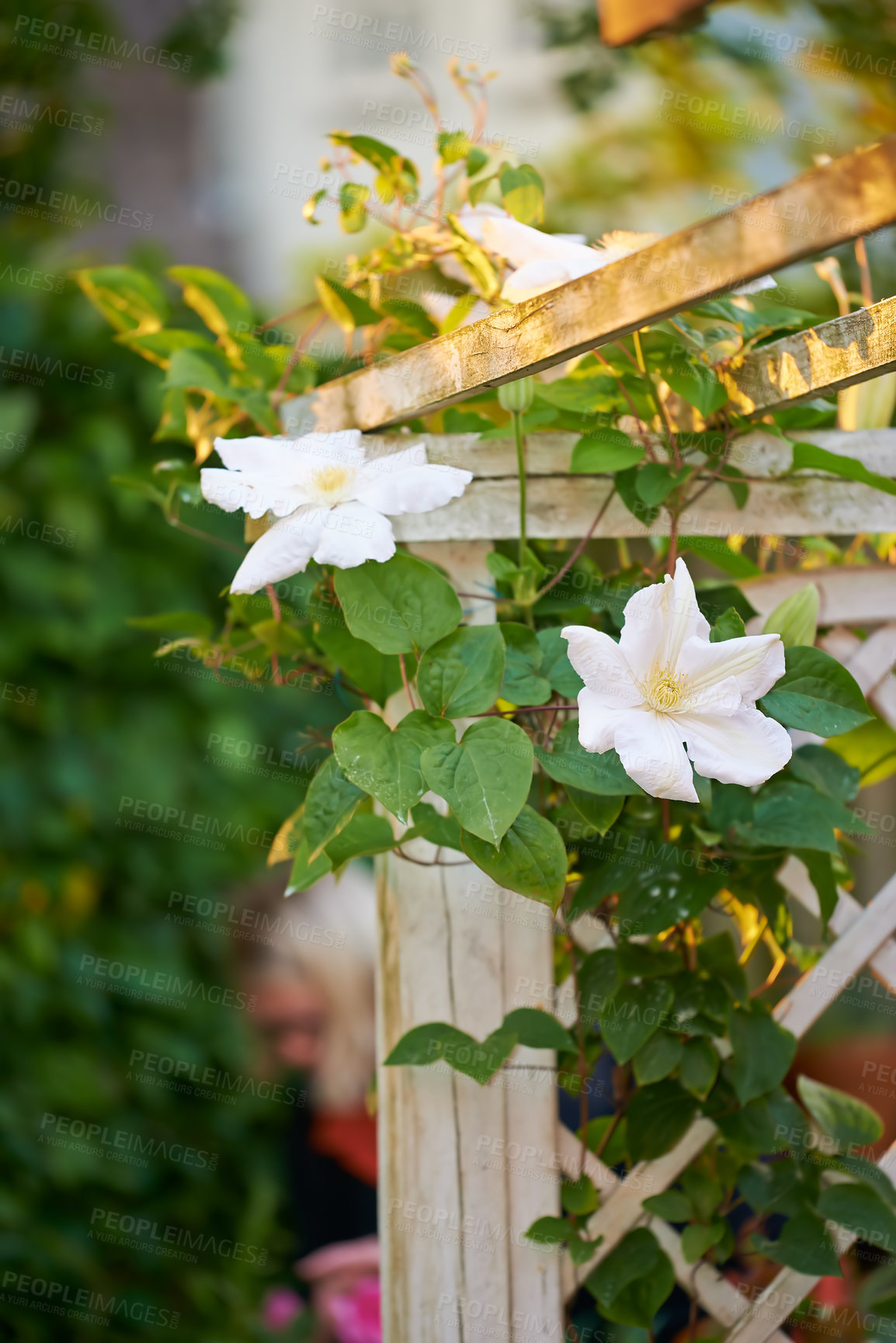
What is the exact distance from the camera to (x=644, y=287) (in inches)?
18.3

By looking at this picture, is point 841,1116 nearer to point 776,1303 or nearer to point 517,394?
point 776,1303

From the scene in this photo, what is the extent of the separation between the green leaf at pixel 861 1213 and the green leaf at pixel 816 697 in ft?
1.15

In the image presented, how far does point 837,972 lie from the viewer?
27.4 inches

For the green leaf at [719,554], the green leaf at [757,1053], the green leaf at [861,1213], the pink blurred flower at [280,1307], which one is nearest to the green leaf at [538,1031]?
the green leaf at [757,1053]

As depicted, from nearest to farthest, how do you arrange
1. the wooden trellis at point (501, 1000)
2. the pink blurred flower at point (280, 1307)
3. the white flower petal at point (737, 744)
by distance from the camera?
the white flower petal at point (737, 744) < the wooden trellis at point (501, 1000) < the pink blurred flower at point (280, 1307)

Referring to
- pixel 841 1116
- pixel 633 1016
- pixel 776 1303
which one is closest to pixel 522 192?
pixel 633 1016

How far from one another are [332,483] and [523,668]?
16 cm

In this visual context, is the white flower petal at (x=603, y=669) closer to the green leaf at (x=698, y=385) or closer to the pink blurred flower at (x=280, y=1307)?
the green leaf at (x=698, y=385)

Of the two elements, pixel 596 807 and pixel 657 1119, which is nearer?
pixel 596 807

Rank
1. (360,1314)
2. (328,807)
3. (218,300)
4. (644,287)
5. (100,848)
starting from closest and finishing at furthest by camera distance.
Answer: (644,287) < (328,807) < (218,300) < (360,1314) < (100,848)

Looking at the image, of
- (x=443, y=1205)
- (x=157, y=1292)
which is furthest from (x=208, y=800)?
(x=443, y=1205)

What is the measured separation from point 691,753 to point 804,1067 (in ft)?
4.84

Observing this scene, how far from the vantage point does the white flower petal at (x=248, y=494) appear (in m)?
0.54

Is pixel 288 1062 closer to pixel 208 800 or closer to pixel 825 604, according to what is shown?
pixel 208 800
